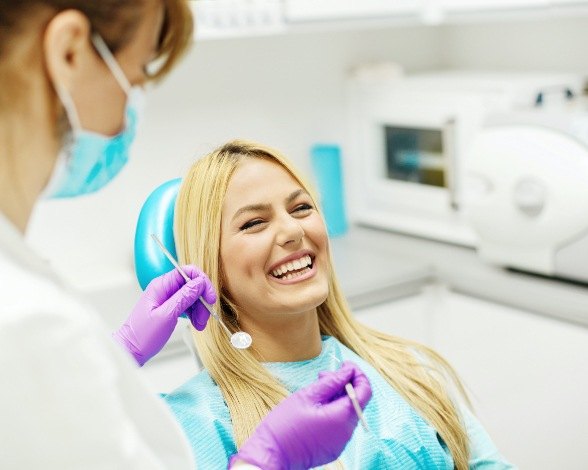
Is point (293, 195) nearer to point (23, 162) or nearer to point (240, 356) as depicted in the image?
point (240, 356)

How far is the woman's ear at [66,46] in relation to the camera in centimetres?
80

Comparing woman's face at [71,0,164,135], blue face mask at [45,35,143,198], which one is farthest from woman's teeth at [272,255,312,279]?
woman's face at [71,0,164,135]

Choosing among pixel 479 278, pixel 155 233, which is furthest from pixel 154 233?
pixel 479 278

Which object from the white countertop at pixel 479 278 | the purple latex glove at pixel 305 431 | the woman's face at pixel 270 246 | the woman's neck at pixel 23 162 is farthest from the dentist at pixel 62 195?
the white countertop at pixel 479 278

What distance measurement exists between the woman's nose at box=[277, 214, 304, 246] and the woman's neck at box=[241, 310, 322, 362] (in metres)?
0.14

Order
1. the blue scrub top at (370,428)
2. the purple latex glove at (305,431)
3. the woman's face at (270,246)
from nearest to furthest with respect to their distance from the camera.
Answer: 1. the purple latex glove at (305,431)
2. the blue scrub top at (370,428)
3. the woman's face at (270,246)

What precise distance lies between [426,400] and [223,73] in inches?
59.3

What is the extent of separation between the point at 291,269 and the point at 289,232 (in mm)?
70

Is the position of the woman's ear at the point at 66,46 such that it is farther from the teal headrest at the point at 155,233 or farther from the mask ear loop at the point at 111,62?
the teal headrest at the point at 155,233

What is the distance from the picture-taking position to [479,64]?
10.1ft

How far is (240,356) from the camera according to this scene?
60.7 inches

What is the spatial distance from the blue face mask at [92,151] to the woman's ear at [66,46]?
0.01 metres

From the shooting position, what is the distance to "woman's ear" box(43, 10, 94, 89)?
2.63ft

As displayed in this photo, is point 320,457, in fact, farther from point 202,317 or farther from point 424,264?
point 424,264
